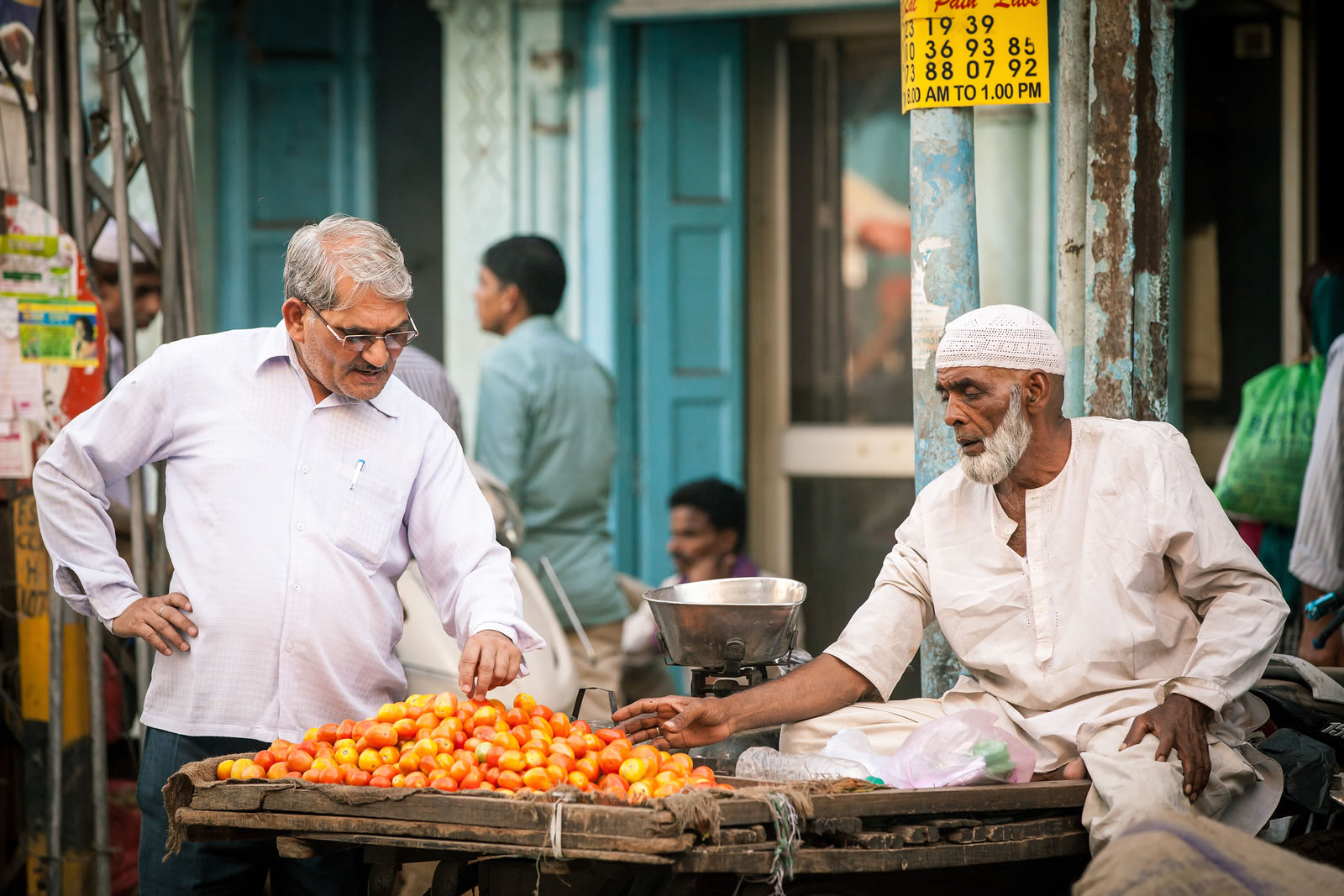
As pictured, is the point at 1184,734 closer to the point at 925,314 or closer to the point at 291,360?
the point at 925,314

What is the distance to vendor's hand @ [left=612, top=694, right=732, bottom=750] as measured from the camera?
315cm

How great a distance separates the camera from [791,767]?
3053 millimetres

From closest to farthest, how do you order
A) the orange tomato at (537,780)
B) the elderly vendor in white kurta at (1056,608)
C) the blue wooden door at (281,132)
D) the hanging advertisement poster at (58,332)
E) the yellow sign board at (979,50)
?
the orange tomato at (537,780) → the elderly vendor in white kurta at (1056,608) → the yellow sign board at (979,50) → the hanging advertisement poster at (58,332) → the blue wooden door at (281,132)

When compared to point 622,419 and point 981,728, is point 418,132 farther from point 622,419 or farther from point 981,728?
point 981,728

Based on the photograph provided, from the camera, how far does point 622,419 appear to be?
669 cm

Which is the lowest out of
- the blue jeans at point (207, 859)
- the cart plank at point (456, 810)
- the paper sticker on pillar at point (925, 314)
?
the blue jeans at point (207, 859)

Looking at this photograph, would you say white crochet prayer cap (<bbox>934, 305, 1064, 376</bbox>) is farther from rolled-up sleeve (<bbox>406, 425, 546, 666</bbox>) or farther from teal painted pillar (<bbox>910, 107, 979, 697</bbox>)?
rolled-up sleeve (<bbox>406, 425, 546, 666</bbox>)

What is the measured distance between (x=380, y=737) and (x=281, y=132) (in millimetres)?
4941

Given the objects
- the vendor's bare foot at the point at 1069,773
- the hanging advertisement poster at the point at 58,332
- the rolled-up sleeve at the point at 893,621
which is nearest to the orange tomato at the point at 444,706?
the rolled-up sleeve at the point at 893,621

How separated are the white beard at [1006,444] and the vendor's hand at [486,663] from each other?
3.55 feet

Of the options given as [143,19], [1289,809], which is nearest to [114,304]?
[143,19]

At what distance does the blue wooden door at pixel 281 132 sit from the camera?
698 centimetres

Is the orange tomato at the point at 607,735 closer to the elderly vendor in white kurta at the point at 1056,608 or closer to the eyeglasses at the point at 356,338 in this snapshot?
the elderly vendor in white kurta at the point at 1056,608

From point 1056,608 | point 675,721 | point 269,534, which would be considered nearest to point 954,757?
point 1056,608
